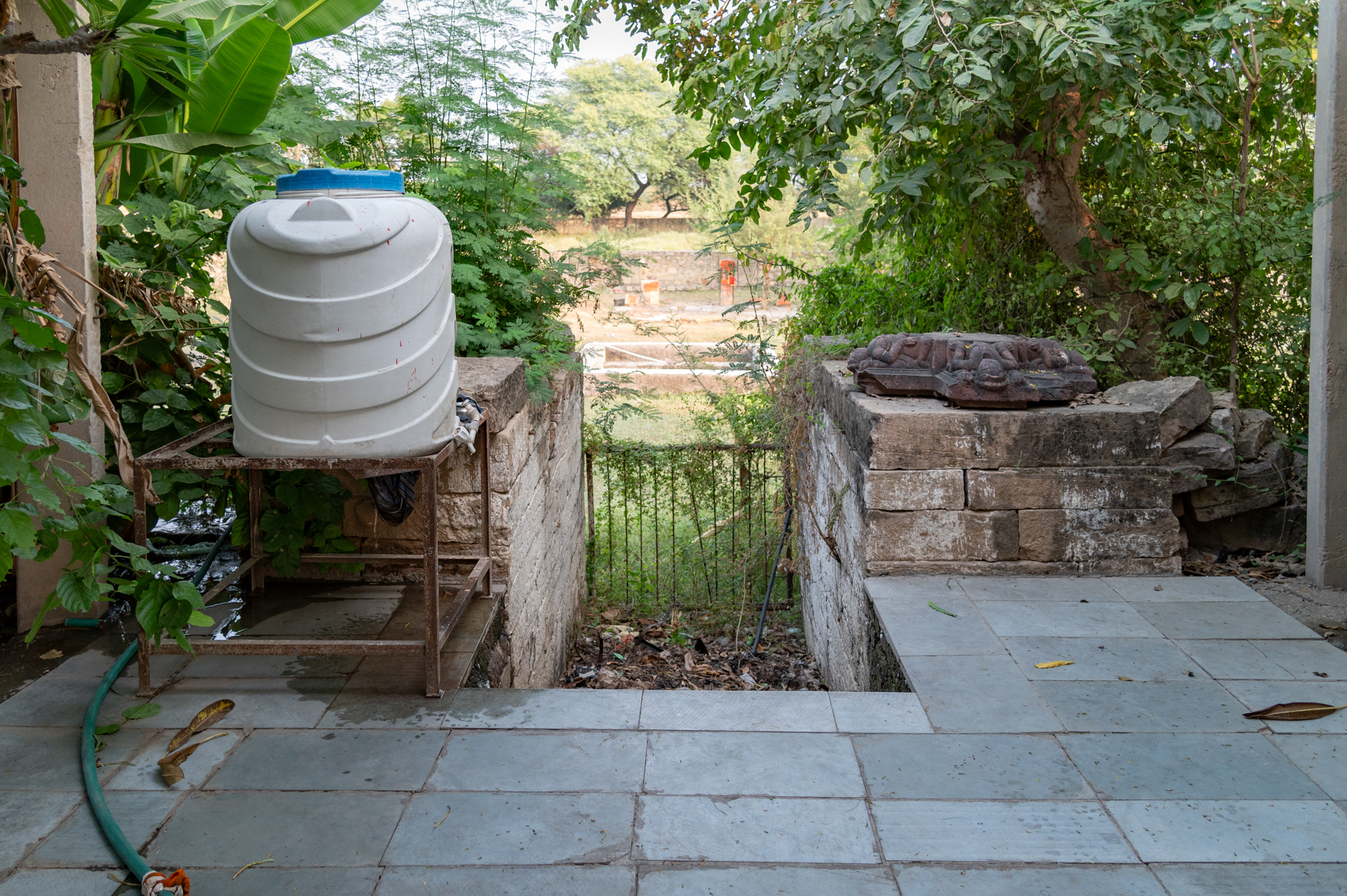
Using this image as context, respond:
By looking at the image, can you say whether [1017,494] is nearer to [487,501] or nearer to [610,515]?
[487,501]

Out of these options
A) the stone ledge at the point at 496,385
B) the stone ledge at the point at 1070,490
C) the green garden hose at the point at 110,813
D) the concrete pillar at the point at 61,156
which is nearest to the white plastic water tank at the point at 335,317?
the stone ledge at the point at 496,385

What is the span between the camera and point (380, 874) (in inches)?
82.3

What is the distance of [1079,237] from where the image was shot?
17.2ft

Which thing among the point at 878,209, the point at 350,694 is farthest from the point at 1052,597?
the point at 350,694

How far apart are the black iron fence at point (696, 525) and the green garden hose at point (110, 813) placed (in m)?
4.07

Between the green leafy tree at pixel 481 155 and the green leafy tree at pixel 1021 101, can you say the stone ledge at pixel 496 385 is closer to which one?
the green leafy tree at pixel 481 155

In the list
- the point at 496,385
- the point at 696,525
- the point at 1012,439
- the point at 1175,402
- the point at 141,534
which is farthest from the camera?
the point at 696,525

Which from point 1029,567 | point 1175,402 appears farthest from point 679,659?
point 1175,402

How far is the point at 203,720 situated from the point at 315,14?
294 cm

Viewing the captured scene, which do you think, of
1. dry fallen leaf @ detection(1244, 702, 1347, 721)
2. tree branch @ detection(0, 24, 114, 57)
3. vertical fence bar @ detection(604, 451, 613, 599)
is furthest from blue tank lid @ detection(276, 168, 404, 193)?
vertical fence bar @ detection(604, 451, 613, 599)

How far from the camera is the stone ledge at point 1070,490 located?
4.02 m

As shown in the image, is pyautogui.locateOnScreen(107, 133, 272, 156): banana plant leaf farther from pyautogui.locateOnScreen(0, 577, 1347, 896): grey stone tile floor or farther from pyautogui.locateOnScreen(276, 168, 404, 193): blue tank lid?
pyautogui.locateOnScreen(0, 577, 1347, 896): grey stone tile floor

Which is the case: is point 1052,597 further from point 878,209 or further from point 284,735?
point 284,735

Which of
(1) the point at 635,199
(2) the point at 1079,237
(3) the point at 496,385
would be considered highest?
(1) the point at 635,199
